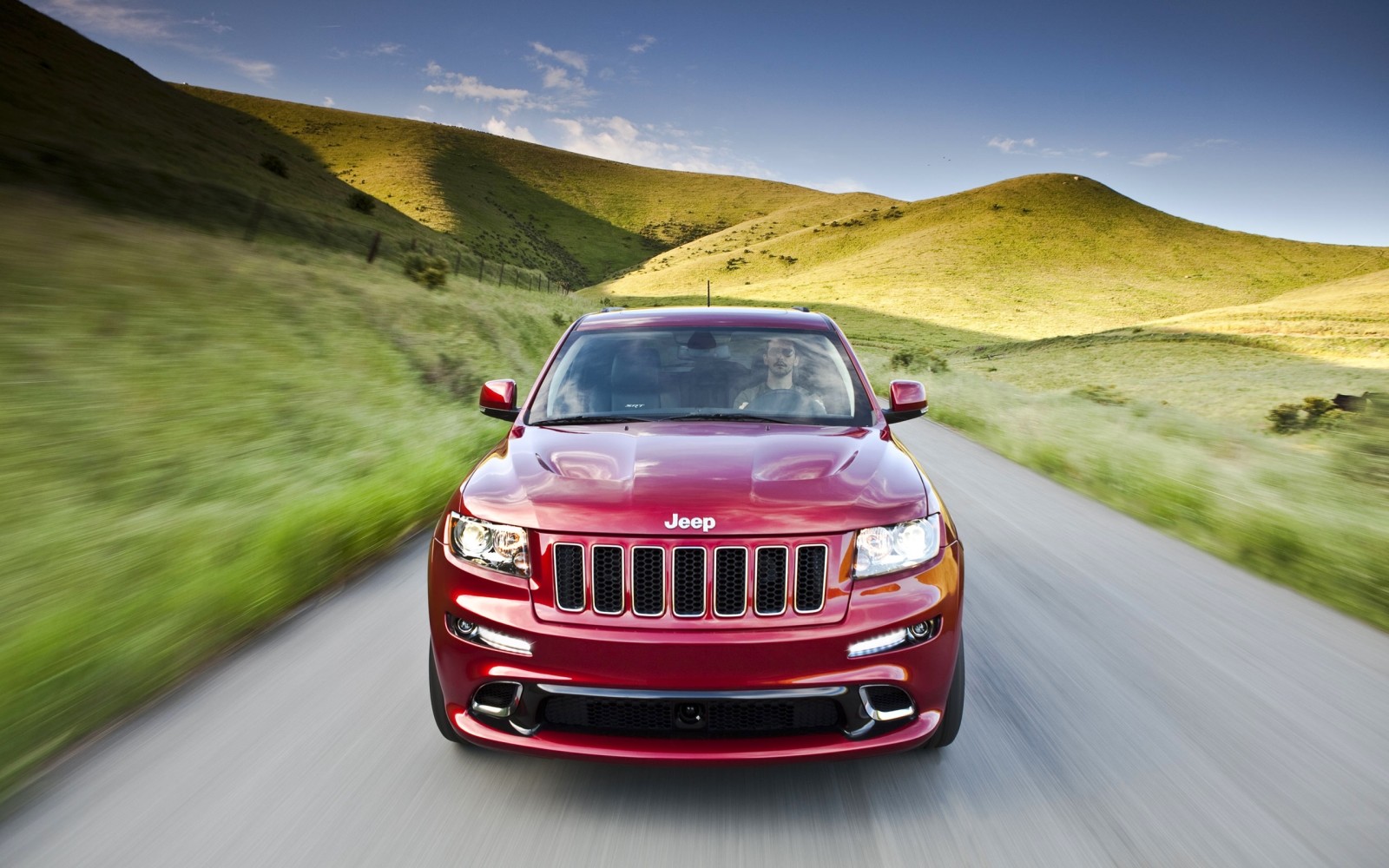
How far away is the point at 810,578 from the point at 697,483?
49 cm

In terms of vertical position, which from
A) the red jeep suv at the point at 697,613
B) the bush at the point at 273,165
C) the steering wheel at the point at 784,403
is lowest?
the red jeep suv at the point at 697,613

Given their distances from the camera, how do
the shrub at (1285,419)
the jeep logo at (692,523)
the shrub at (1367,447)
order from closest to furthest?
the jeep logo at (692,523) → the shrub at (1367,447) → the shrub at (1285,419)

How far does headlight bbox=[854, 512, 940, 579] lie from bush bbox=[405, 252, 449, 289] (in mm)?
23305

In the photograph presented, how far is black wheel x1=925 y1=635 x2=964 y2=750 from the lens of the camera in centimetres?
289

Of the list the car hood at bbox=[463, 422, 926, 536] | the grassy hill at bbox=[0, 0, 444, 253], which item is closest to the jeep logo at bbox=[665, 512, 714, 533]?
the car hood at bbox=[463, 422, 926, 536]

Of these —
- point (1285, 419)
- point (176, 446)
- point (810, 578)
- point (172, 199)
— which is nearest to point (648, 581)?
point (810, 578)

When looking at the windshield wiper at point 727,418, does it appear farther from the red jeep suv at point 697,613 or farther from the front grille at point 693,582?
the front grille at point 693,582

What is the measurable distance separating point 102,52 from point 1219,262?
112 m

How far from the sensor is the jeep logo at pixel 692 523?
266 centimetres

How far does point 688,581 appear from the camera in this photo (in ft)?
8.68

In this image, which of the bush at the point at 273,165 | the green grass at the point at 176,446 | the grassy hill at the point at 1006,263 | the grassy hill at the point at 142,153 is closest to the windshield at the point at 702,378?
the green grass at the point at 176,446

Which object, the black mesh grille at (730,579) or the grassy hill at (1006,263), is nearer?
the black mesh grille at (730,579)

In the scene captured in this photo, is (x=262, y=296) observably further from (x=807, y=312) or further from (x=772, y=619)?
(x=772, y=619)

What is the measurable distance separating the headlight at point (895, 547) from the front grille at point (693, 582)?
7.0 inches
